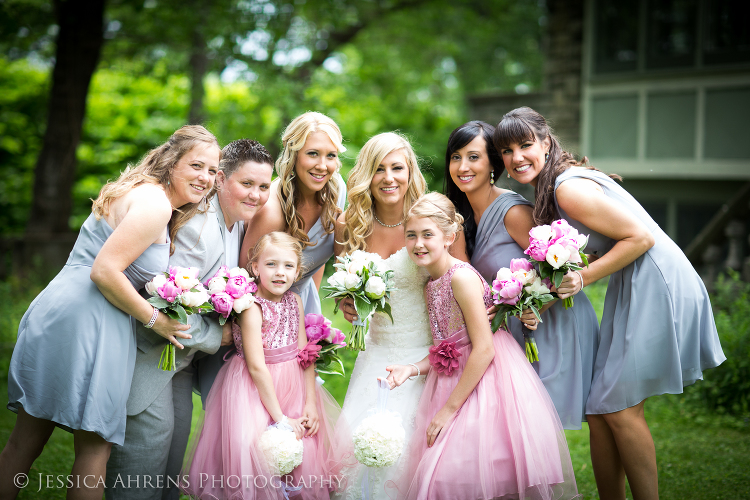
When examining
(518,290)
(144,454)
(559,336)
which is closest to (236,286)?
(144,454)

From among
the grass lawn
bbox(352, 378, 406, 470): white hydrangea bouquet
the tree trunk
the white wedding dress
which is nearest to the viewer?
bbox(352, 378, 406, 470): white hydrangea bouquet

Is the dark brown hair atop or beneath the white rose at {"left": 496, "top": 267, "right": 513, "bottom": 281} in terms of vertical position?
atop

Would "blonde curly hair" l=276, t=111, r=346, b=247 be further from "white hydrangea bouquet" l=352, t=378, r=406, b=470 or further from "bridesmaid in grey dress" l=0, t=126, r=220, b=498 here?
"white hydrangea bouquet" l=352, t=378, r=406, b=470

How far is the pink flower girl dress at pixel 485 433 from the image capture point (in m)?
3.13

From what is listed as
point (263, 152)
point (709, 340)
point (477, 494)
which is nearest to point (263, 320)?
point (263, 152)

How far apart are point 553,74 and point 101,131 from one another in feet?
36.9

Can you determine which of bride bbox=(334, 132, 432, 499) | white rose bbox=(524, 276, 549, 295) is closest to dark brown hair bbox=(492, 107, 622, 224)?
white rose bbox=(524, 276, 549, 295)

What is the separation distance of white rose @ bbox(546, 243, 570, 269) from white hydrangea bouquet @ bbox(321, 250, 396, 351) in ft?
3.06

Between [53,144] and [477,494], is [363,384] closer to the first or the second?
[477,494]

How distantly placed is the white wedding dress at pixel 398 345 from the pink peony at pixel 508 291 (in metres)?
0.56

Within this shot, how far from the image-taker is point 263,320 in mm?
3617

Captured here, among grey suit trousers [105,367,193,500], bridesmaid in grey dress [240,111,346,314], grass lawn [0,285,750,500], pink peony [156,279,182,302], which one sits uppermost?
bridesmaid in grey dress [240,111,346,314]

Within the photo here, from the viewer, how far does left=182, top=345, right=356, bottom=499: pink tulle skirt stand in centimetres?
331

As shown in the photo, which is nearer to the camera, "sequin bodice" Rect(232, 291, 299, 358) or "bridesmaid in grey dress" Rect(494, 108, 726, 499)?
"bridesmaid in grey dress" Rect(494, 108, 726, 499)
